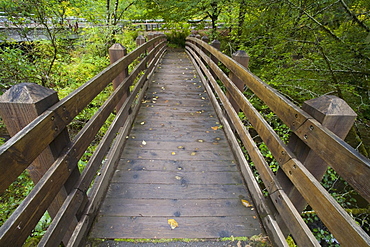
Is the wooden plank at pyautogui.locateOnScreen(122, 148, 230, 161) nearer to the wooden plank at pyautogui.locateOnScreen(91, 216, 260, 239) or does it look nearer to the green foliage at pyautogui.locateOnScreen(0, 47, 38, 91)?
the wooden plank at pyautogui.locateOnScreen(91, 216, 260, 239)

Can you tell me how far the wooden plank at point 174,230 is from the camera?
1.84 metres

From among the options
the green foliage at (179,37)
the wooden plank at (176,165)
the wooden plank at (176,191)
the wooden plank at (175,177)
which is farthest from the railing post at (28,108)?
the green foliage at (179,37)

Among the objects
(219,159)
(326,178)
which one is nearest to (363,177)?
(219,159)

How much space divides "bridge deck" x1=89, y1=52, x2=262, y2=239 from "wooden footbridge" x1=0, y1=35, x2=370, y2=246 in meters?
0.01

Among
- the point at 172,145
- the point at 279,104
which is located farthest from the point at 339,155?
the point at 172,145

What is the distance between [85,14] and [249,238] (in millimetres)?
11794

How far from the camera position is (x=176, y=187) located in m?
2.38

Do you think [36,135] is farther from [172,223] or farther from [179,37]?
[179,37]

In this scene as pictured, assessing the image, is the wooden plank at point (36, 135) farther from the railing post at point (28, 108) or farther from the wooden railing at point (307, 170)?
the wooden railing at point (307, 170)

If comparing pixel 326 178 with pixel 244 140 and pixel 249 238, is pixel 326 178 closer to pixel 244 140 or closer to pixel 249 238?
pixel 244 140

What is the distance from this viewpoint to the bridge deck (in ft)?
6.26

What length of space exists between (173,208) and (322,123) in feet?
5.00

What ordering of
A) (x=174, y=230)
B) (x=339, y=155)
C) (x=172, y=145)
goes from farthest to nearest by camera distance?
(x=172, y=145)
(x=174, y=230)
(x=339, y=155)

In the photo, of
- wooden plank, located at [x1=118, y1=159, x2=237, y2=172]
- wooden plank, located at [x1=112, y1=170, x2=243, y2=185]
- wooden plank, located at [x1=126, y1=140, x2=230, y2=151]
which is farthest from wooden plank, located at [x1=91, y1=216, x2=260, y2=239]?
wooden plank, located at [x1=126, y1=140, x2=230, y2=151]
